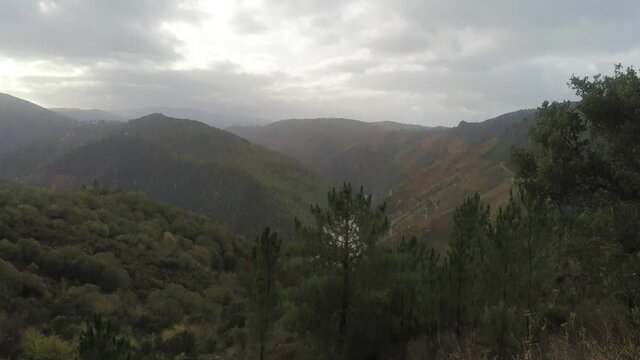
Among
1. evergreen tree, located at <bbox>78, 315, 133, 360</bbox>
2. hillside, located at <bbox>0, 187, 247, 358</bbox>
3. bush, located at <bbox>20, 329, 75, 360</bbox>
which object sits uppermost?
evergreen tree, located at <bbox>78, 315, 133, 360</bbox>

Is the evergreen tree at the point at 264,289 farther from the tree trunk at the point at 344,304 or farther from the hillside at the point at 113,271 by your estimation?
the tree trunk at the point at 344,304

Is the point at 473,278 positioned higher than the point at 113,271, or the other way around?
the point at 473,278

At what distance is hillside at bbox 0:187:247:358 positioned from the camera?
32188mm

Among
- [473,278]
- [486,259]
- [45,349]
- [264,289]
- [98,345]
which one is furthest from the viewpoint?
[45,349]

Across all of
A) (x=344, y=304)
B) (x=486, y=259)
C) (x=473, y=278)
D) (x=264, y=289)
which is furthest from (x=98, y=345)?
(x=486, y=259)

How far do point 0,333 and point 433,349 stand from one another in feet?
71.1

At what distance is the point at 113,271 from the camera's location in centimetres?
5169

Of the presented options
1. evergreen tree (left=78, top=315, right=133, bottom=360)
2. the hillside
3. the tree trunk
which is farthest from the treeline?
evergreen tree (left=78, top=315, right=133, bottom=360)

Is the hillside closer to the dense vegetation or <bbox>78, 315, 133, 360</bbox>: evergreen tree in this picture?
the dense vegetation

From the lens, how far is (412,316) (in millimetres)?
19234

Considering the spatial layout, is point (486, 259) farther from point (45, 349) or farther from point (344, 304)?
point (45, 349)

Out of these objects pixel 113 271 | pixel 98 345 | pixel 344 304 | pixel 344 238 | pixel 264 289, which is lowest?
pixel 113 271

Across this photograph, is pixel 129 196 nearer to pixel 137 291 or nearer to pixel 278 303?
pixel 137 291

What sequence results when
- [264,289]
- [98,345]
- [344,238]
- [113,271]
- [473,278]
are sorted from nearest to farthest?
[98,345] < [473,278] < [344,238] < [264,289] < [113,271]
